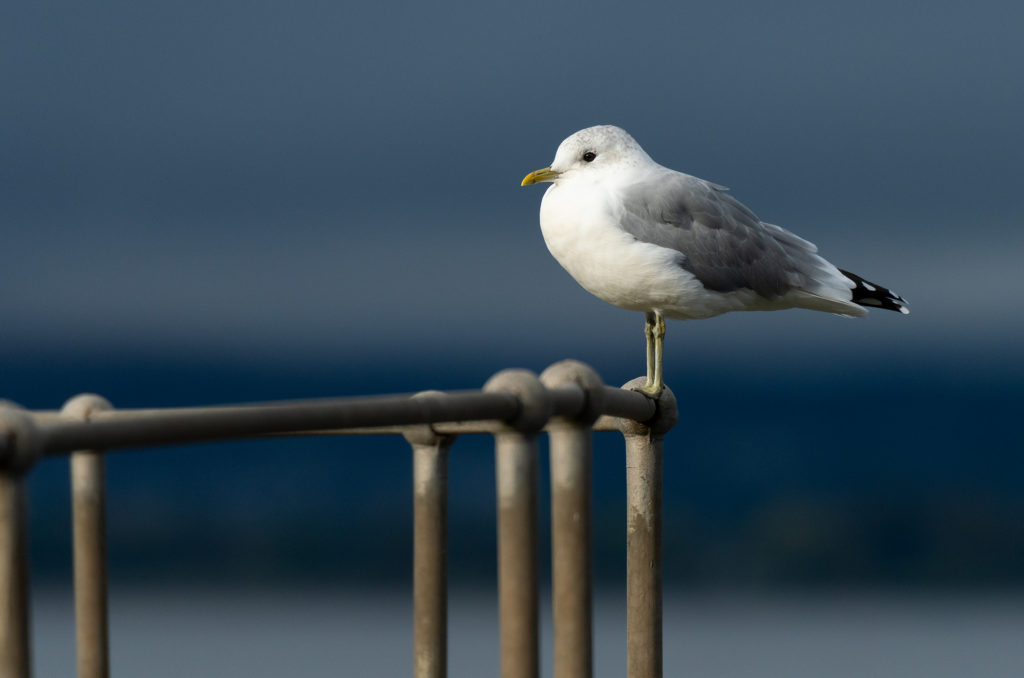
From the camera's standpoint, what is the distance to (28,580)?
6.49 ft

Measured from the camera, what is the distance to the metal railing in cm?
197

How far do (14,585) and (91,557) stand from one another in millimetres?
1632

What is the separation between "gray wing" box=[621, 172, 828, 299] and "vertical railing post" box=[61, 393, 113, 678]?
2139 millimetres

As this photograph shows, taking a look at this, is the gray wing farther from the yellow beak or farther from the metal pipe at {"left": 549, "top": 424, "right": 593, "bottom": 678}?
the metal pipe at {"left": 549, "top": 424, "right": 593, "bottom": 678}

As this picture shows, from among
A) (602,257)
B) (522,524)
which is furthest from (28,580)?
(602,257)

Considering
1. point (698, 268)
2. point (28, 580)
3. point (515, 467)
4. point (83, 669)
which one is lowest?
point (83, 669)

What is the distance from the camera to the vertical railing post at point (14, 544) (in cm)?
190

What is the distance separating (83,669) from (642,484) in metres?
1.63

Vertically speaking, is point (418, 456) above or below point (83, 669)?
above

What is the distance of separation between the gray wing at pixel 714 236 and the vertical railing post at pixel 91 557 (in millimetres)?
2139

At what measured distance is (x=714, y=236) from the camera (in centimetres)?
509

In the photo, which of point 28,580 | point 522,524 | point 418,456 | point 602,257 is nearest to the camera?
point 28,580

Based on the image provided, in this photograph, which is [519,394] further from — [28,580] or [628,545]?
[628,545]

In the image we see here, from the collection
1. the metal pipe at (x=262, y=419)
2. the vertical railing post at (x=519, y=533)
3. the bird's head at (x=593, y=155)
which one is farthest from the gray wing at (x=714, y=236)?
the metal pipe at (x=262, y=419)
